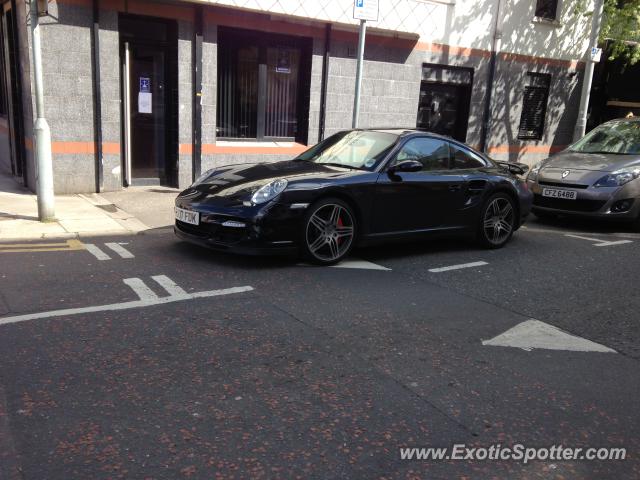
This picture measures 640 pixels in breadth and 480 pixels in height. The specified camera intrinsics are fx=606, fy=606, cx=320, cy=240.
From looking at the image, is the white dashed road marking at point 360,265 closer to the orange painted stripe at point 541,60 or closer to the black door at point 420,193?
the black door at point 420,193

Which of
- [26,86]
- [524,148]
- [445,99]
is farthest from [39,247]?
[524,148]

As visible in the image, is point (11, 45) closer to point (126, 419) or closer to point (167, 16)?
point (167, 16)

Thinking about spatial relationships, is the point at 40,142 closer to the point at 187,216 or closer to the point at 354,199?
the point at 187,216

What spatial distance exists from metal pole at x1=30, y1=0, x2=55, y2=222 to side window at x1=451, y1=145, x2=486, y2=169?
507 centimetres

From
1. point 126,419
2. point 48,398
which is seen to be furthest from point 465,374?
point 48,398

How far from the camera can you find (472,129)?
48.6 feet

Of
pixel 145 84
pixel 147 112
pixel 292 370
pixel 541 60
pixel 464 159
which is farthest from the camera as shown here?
pixel 541 60

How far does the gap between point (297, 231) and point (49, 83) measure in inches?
223

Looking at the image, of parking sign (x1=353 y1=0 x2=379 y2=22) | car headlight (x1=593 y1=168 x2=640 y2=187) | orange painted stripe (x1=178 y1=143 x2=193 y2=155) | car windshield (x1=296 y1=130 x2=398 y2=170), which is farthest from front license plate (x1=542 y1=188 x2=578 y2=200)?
orange painted stripe (x1=178 y1=143 x2=193 y2=155)

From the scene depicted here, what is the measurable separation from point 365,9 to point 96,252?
5.02 meters

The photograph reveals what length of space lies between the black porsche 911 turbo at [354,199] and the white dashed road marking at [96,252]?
31.4 inches

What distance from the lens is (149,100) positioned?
10.6m

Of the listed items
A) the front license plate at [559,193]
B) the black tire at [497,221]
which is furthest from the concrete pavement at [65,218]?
the front license plate at [559,193]

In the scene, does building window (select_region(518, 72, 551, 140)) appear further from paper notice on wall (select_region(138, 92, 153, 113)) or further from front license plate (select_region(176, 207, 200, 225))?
front license plate (select_region(176, 207, 200, 225))
